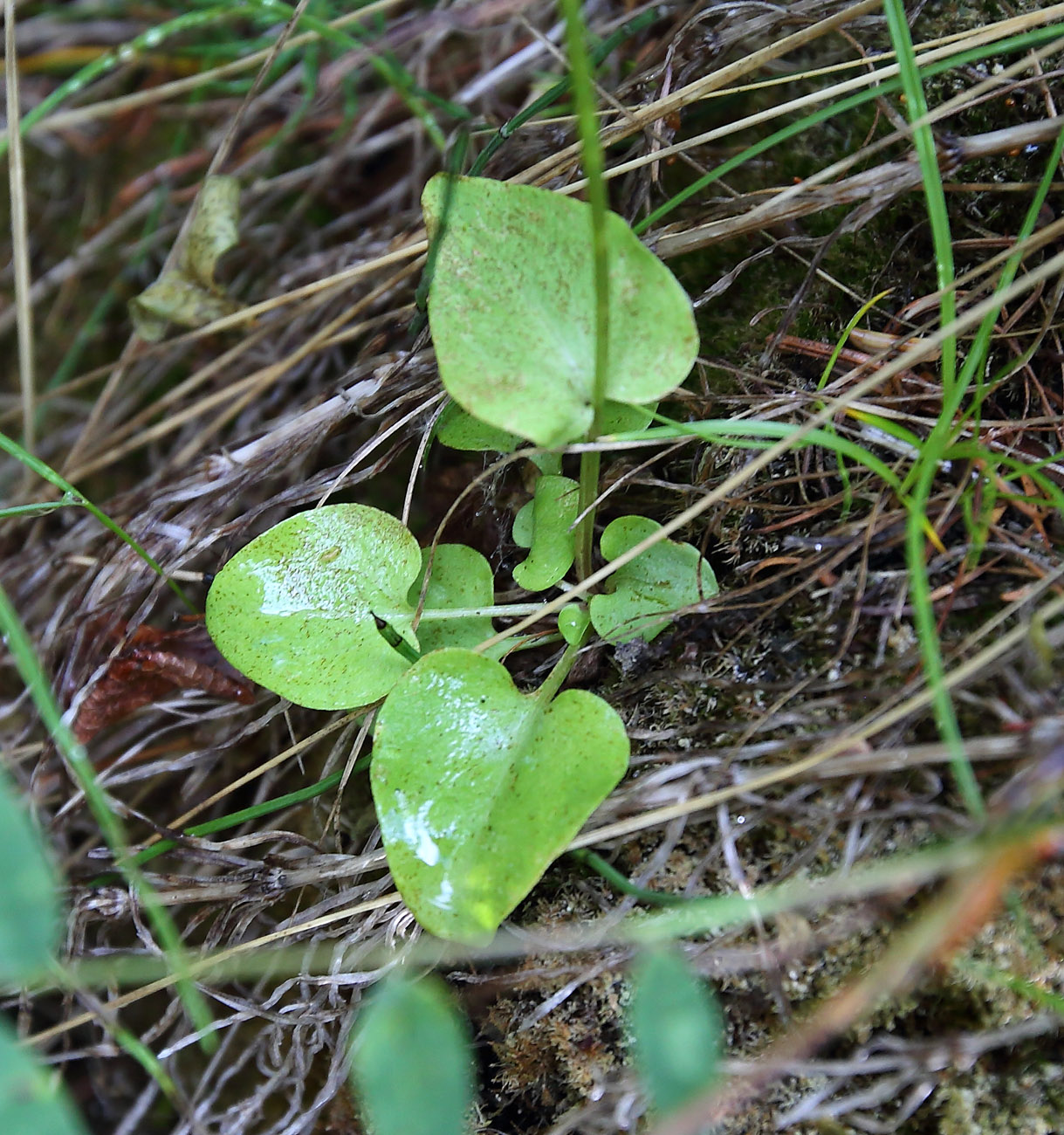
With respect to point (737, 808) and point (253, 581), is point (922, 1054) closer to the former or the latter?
point (737, 808)

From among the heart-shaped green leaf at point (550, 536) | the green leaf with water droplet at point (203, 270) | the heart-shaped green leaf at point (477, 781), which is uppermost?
the green leaf with water droplet at point (203, 270)

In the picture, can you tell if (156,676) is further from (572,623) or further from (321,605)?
(572,623)

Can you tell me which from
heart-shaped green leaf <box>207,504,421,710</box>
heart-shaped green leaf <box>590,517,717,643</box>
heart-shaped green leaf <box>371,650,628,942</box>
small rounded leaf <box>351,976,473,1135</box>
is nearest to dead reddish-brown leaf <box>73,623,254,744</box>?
heart-shaped green leaf <box>207,504,421,710</box>

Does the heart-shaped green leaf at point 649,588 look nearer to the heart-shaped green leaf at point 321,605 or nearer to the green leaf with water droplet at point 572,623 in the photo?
the green leaf with water droplet at point 572,623

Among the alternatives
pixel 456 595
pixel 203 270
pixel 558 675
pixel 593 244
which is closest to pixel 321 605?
pixel 456 595

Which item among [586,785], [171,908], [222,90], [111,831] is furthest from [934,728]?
[222,90]

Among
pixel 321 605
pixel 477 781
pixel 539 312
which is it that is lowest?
pixel 477 781

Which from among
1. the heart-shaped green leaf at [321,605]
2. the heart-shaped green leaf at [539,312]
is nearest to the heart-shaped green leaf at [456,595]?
the heart-shaped green leaf at [321,605]
